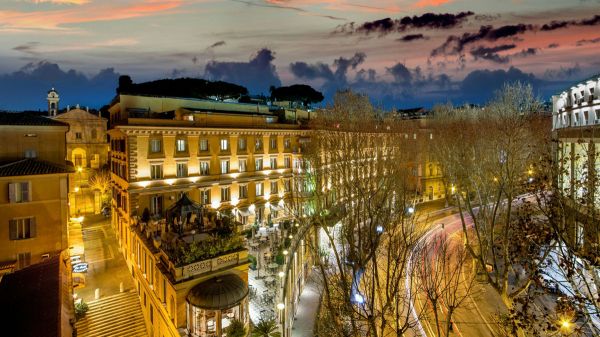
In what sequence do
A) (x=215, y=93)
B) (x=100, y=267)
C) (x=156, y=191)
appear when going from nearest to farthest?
(x=100, y=267), (x=156, y=191), (x=215, y=93)

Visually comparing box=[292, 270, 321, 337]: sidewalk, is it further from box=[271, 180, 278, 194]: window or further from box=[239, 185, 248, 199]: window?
box=[271, 180, 278, 194]: window

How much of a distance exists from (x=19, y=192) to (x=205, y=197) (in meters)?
16.4

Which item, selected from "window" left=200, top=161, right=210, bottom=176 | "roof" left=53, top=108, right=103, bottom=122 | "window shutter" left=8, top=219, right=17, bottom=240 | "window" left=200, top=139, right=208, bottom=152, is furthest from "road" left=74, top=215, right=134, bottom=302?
"roof" left=53, top=108, right=103, bottom=122

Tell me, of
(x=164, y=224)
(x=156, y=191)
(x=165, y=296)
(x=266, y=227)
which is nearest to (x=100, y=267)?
(x=156, y=191)

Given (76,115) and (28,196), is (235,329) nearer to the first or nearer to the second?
(28,196)

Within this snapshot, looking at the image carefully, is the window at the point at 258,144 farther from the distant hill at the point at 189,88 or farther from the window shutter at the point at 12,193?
the window shutter at the point at 12,193

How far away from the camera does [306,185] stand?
38312mm

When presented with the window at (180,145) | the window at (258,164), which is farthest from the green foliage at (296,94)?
the window at (180,145)

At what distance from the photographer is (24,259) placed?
25172 mm

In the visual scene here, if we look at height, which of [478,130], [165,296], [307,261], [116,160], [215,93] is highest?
[215,93]

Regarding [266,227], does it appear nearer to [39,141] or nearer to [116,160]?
[116,160]

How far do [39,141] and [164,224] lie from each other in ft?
41.2

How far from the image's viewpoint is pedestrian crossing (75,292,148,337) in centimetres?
2345

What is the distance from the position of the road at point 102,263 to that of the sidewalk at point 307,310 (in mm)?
13549
